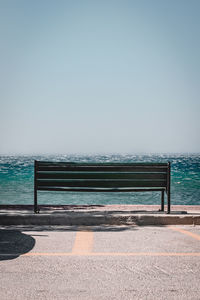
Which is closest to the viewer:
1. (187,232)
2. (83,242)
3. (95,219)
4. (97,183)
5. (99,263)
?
(99,263)

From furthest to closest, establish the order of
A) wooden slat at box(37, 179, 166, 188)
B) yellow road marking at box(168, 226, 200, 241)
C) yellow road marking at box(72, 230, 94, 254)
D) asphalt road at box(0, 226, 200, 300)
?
wooden slat at box(37, 179, 166, 188) → yellow road marking at box(168, 226, 200, 241) → yellow road marking at box(72, 230, 94, 254) → asphalt road at box(0, 226, 200, 300)

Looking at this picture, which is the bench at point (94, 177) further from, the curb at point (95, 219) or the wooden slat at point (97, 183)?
the curb at point (95, 219)

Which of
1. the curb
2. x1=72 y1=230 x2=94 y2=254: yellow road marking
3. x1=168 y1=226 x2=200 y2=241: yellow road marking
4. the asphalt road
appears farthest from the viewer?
the curb

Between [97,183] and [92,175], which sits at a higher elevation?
[92,175]

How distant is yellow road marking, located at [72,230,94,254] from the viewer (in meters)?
5.49

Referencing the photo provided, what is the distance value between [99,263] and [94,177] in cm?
388

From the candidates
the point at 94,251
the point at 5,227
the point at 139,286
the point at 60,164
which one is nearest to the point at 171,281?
the point at 139,286

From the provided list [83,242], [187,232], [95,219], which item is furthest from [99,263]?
[95,219]

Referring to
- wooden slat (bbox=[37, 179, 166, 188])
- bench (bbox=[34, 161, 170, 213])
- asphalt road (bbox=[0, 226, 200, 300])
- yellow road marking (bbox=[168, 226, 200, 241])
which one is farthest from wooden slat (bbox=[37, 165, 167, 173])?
asphalt road (bbox=[0, 226, 200, 300])

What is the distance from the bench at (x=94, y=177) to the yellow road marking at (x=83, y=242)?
1.77 metres

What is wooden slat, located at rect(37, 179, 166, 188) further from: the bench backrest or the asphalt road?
the asphalt road

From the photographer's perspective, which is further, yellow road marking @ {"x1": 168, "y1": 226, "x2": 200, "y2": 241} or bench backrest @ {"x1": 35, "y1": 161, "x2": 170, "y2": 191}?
bench backrest @ {"x1": 35, "y1": 161, "x2": 170, "y2": 191}

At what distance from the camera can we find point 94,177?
28.2 feet

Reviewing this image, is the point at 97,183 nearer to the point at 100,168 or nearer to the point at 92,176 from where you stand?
the point at 92,176
